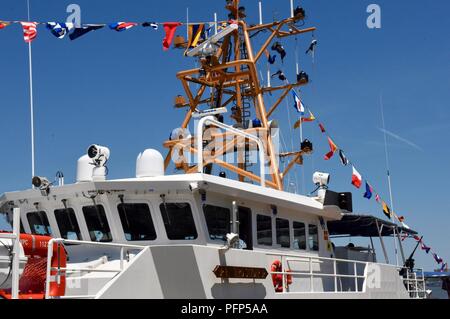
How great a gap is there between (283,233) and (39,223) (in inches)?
221

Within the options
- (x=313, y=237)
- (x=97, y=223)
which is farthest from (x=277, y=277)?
(x=97, y=223)

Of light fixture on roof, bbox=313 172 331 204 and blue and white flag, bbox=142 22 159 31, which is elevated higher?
blue and white flag, bbox=142 22 159 31

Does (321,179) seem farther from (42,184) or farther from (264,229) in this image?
(42,184)

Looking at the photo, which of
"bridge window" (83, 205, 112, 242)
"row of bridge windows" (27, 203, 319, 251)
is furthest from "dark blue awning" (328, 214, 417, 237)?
"bridge window" (83, 205, 112, 242)

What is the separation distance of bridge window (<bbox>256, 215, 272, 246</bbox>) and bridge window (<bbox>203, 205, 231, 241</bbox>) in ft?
3.31

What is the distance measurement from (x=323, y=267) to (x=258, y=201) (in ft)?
11.5

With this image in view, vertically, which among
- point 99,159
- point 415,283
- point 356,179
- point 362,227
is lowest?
point 415,283

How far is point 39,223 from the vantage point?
44.3 ft

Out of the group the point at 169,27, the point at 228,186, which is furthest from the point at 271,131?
the point at 228,186

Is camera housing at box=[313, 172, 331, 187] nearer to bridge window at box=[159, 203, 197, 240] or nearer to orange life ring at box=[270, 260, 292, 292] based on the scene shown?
orange life ring at box=[270, 260, 292, 292]

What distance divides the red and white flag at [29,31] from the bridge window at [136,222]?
603 cm

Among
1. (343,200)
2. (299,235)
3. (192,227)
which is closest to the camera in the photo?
(192,227)

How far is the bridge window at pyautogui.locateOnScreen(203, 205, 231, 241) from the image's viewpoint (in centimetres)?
1234
